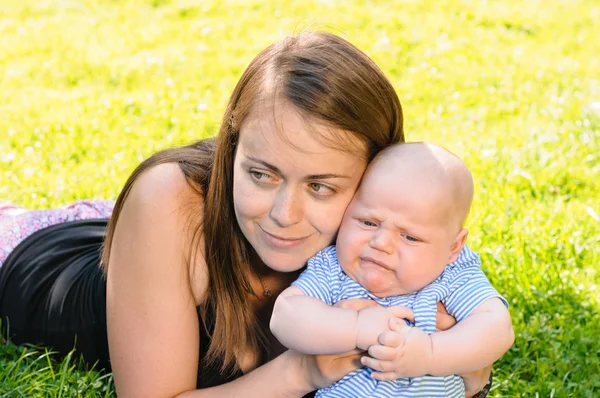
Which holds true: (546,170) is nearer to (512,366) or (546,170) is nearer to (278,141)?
(512,366)

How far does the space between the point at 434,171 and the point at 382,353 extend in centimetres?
→ 55

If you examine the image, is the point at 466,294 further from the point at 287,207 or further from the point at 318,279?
the point at 287,207

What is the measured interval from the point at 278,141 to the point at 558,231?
7.92 ft

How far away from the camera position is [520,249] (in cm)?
415

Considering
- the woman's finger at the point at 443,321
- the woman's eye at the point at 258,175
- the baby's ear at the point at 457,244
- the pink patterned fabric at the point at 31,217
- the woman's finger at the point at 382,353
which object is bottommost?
the pink patterned fabric at the point at 31,217

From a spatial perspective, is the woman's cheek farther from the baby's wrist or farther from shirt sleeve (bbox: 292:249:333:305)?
the baby's wrist

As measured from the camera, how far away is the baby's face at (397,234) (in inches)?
94.8

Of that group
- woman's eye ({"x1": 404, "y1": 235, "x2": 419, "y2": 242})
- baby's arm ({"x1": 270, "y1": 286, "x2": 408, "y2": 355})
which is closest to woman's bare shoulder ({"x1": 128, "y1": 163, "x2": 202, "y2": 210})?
baby's arm ({"x1": 270, "y1": 286, "x2": 408, "y2": 355})

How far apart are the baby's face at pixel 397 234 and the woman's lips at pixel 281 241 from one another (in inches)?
5.1

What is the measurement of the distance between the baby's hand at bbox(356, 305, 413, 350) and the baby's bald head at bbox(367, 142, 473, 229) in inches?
13.4

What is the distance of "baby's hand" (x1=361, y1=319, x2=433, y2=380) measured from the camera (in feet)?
7.29

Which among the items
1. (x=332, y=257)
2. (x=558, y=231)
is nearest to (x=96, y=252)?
(x=332, y=257)

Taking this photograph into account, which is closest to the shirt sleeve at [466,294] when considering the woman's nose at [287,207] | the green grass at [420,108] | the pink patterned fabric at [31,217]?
the woman's nose at [287,207]

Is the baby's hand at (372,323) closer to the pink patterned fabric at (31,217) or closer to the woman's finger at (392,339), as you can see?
the woman's finger at (392,339)
